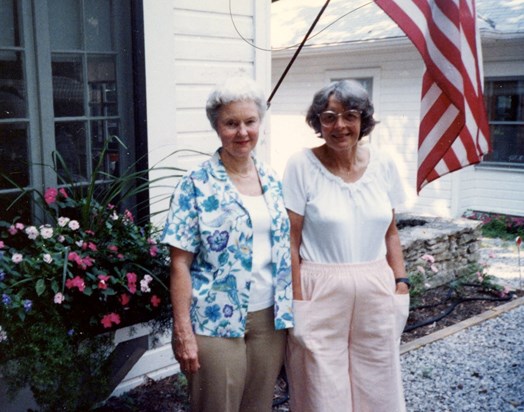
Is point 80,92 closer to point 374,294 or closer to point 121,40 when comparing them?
point 121,40

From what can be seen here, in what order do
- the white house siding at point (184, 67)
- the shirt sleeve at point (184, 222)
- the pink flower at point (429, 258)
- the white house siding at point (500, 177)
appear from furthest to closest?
the white house siding at point (500, 177) → the pink flower at point (429, 258) → the white house siding at point (184, 67) → the shirt sleeve at point (184, 222)

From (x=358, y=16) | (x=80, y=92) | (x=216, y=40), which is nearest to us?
(x=80, y=92)

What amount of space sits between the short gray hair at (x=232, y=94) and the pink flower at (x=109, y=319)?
3.09 feet

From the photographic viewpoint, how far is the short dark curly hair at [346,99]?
2357 mm

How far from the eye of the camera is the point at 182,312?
2104 millimetres

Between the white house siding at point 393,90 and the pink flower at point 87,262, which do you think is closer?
the pink flower at point 87,262

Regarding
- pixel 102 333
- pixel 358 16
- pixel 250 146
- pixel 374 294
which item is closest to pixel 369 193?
pixel 374 294

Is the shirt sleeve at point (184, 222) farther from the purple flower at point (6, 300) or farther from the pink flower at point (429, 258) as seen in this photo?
the pink flower at point (429, 258)

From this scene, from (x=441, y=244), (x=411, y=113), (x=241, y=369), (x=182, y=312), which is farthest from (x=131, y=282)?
(x=411, y=113)

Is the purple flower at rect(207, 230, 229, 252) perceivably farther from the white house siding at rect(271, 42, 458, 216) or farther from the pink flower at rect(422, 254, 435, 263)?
the white house siding at rect(271, 42, 458, 216)

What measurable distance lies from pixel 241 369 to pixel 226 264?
0.39 meters

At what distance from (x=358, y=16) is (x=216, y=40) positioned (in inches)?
306

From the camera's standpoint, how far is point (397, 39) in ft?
30.5

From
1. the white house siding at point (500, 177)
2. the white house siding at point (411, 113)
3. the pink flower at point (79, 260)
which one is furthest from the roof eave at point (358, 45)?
the pink flower at point (79, 260)
